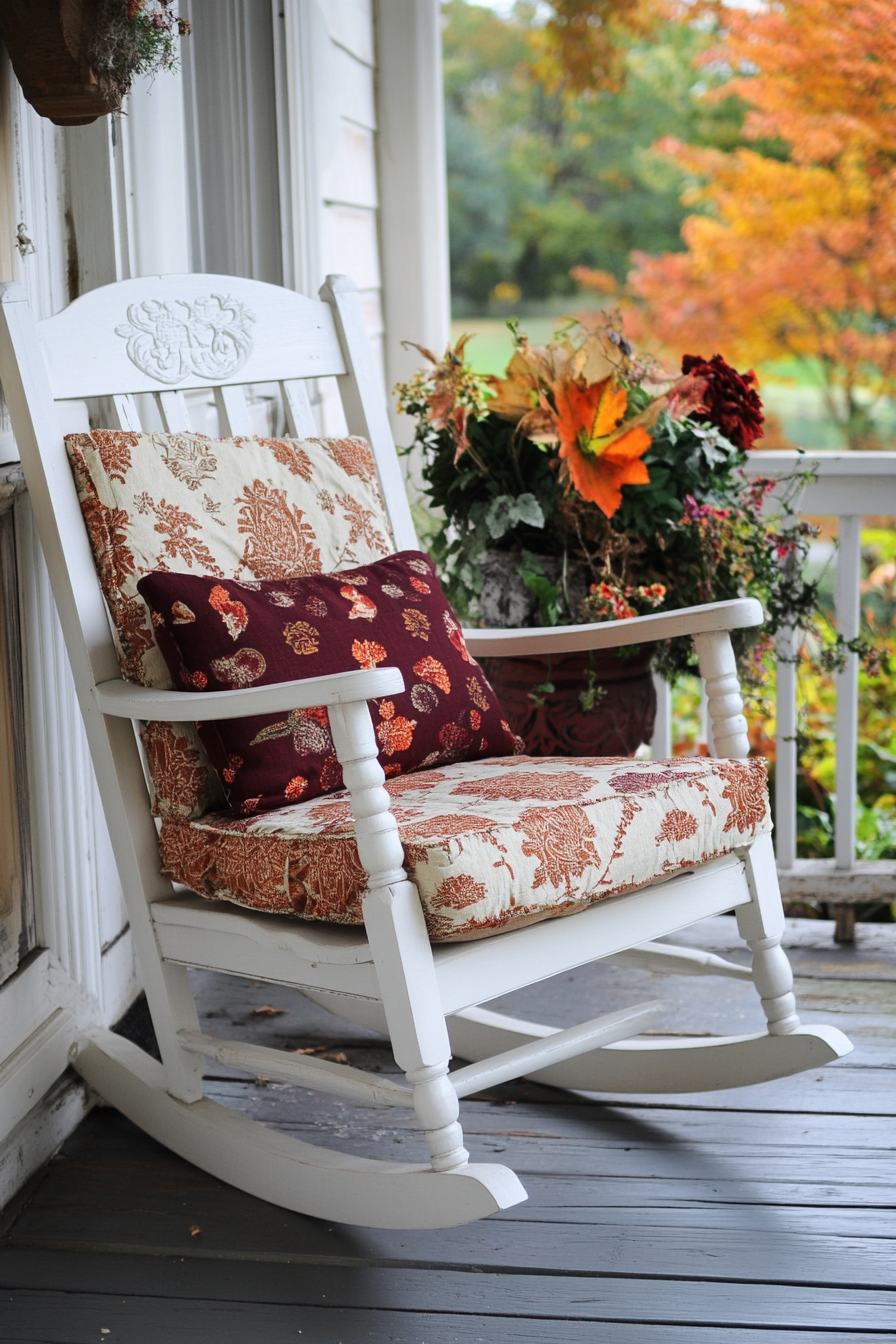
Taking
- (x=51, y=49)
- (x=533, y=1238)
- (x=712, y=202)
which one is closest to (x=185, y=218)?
(x=51, y=49)

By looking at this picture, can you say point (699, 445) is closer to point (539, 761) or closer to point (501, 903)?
point (539, 761)

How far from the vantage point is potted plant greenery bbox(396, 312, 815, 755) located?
6.55 ft

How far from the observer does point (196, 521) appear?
1633 mm

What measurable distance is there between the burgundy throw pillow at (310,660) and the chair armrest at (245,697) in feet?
0.16

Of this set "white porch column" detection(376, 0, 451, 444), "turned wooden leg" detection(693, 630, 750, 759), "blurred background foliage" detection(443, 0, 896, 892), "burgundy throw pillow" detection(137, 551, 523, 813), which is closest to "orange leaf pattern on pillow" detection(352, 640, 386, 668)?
"burgundy throw pillow" detection(137, 551, 523, 813)

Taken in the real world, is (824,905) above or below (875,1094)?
below

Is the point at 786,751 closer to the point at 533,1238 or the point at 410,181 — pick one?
the point at 533,1238

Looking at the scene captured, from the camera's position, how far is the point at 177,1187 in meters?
1.57

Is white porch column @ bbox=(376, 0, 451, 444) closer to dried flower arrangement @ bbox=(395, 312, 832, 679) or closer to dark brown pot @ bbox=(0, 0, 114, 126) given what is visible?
dried flower arrangement @ bbox=(395, 312, 832, 679)

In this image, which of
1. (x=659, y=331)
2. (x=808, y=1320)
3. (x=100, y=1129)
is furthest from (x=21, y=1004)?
(x=659, y=331)

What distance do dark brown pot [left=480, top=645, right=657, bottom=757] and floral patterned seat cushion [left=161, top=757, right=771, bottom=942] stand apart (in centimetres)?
46

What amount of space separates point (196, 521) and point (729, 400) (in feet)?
2.87

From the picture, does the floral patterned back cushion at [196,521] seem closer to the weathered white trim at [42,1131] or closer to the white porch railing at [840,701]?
the weathered white trim at [42,1131]

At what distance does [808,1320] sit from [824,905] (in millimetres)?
1447
